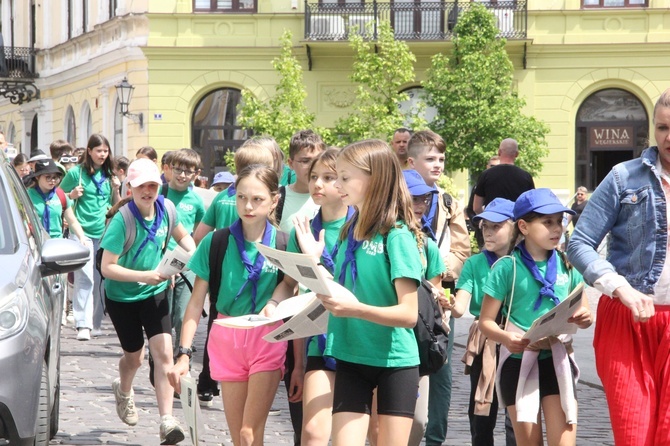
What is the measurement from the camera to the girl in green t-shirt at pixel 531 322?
614cm

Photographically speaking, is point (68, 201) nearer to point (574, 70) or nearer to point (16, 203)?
point (16, 203)

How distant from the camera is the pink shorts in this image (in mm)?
6418

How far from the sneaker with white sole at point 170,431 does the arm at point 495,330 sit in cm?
233

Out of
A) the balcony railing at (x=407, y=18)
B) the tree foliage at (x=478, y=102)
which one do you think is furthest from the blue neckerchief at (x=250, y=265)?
the balcony railing at (x=407, y=18)

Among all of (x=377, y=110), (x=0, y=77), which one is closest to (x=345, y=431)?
(x=377, y=110)

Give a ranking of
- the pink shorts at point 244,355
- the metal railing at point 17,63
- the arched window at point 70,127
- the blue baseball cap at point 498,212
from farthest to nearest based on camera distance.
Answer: the metal railing at point 17,63, the arched window at point 70,127, the blue baseball cap at point 498,212, the pink shorts at point 244,355

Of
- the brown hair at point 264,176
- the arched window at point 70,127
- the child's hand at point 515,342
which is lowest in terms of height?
the child's hand at point 515,342

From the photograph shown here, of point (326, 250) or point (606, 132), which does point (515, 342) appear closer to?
point (326, 250)

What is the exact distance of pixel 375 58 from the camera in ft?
104

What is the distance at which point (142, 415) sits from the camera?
9.47 metres

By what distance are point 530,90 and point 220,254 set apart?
1097 inches

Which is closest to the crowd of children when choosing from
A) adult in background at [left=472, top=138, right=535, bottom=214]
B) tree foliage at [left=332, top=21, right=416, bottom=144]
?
adult in background at [left=472, top=138, right=535, bottom=214]

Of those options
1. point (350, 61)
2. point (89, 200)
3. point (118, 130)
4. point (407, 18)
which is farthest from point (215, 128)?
point (89, 200)

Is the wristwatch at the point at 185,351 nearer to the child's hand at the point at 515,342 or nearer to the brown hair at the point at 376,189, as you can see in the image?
the brown hair at the point at 376,189
